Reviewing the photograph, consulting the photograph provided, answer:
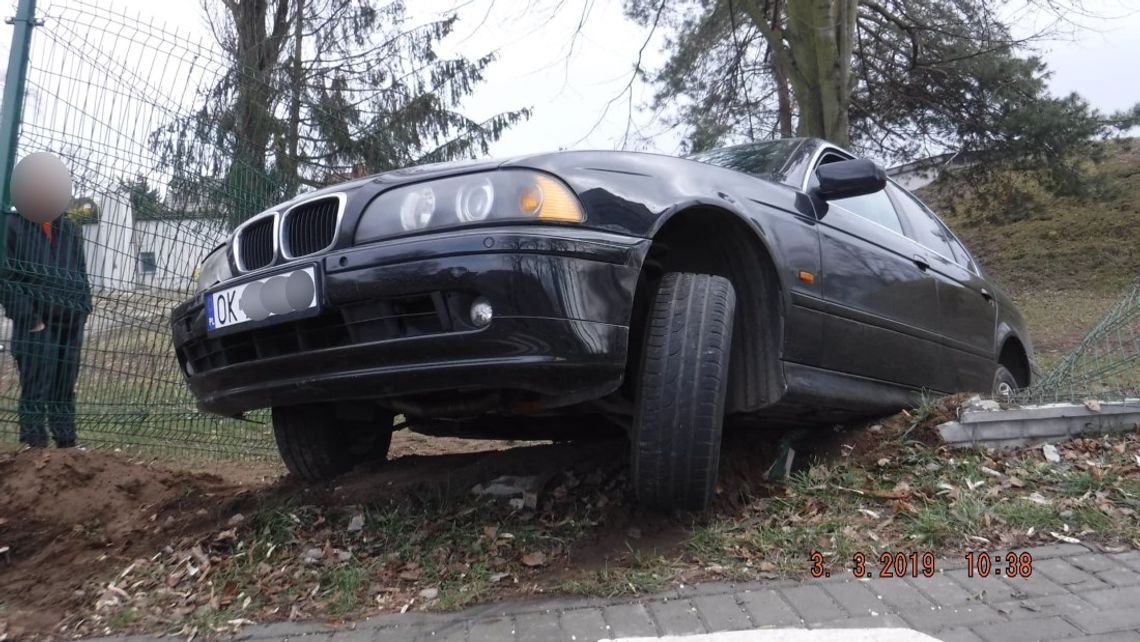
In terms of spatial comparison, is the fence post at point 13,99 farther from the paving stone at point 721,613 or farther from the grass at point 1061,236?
the grass at point 1061,236

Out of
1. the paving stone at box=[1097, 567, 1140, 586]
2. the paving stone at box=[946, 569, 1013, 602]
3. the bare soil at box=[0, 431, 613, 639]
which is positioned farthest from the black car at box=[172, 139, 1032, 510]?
the paving stone at box=[1097, 567, 1140, 586]

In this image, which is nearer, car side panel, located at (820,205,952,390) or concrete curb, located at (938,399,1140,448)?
car side panel, located at (820,205,952,390)

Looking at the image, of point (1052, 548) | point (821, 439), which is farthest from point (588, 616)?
point (821, 439)

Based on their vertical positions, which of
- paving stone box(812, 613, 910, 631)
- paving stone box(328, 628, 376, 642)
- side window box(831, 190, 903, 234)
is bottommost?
paving stone box(328, 628, 376, 642)

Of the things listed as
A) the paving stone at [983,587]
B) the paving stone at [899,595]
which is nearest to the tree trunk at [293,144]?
the paving stone at [899,595]

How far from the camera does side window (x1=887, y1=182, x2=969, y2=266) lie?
4.22 meters

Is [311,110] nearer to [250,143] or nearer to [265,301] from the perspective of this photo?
[250,143]

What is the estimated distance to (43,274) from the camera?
12.6 ft

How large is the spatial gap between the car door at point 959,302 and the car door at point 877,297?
0.13 meters

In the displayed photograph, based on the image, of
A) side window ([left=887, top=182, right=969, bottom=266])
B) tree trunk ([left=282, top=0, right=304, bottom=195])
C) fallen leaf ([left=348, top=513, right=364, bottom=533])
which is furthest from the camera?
tree trunk ([left=282, top=0, right=304, bottom=195])

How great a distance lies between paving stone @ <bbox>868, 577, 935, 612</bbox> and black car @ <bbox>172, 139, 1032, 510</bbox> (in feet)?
1.74

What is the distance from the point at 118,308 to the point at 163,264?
1.00 ft

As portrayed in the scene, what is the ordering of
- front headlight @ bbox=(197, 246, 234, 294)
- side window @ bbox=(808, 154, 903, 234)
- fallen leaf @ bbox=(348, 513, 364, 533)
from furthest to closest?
side window @ bbox=(808, 154, 903, 234)
fallen leaf @ bbox=(348, 513, 364, 533)
front headlight @ bbox=(197, 246, 234, 294)

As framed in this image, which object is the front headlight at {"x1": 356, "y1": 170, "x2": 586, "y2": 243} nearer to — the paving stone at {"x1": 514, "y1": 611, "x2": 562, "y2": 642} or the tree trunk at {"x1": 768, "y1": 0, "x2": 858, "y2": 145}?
the paving stone at {"x1": 514, "y1": 611, "x2": 562, "y2": 642}
